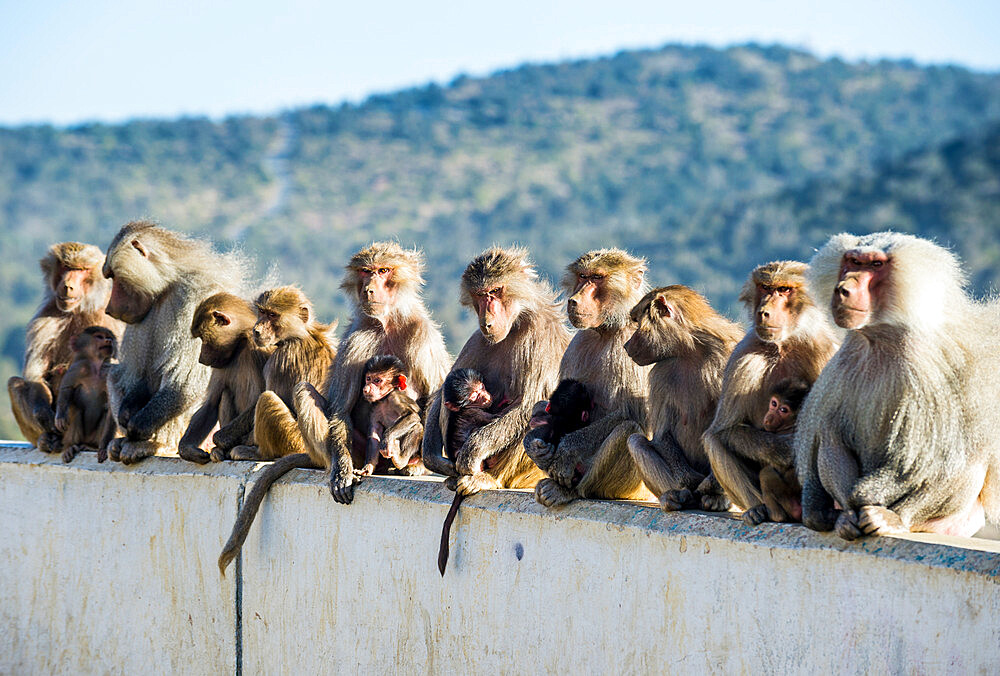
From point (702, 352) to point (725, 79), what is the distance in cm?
6229

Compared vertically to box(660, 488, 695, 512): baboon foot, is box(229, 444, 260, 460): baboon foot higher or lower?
higher

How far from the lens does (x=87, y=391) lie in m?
7.43

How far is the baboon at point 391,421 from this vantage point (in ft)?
19.1

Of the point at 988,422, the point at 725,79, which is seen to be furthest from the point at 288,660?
the point at 725,79

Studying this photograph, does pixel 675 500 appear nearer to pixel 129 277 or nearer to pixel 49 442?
pixel 129 277

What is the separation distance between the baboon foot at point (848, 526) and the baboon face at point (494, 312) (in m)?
2.26

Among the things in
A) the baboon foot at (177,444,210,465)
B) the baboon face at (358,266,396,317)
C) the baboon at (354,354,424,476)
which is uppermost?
the baboon face at (358,266,396,317)

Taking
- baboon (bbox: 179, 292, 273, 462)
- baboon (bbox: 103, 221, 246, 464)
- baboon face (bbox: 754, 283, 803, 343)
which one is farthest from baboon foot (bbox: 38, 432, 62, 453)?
baboon face (bbox: 754, 283, 803, 343)

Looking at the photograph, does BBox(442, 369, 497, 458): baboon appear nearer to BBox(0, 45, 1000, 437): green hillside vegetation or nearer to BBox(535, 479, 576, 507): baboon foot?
BBox(535, 479, 576, 507): baboon foot

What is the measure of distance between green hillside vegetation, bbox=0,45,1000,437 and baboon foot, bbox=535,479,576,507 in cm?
3275

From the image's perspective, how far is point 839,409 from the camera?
12.6ft

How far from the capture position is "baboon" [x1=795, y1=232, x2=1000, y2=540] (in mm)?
3686

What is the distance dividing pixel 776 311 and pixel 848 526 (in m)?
1.10

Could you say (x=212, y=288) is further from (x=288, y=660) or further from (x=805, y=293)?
(x=805, y=293)
